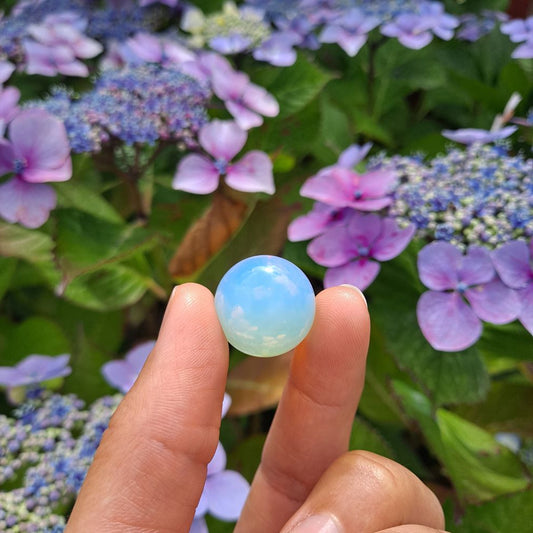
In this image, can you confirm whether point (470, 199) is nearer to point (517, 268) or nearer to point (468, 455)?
point (517, 268)

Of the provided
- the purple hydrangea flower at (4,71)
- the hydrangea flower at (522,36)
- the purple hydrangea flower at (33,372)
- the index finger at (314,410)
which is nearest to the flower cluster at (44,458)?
the purple hydrangea flower at (33,372)

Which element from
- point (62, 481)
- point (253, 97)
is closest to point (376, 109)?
point (253, 97)

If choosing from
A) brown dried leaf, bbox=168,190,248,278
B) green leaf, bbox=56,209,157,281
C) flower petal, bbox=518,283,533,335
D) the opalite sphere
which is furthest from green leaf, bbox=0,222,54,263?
flower petal, bbox=518,283,533,335

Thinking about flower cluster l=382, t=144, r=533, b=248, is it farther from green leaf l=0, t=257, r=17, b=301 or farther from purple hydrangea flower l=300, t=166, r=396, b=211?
green leaf l=0, t=257, r=17, b=301

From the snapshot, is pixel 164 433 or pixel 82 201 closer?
pixel 164 433

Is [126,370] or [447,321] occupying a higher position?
[447,321]

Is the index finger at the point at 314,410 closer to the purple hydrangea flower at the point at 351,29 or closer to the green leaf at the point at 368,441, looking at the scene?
the green leaf at the point at 368,441

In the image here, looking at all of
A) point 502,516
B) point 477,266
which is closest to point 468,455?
point 502,516
